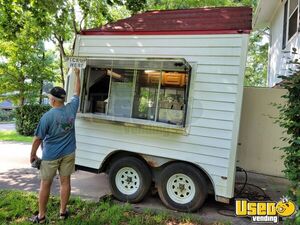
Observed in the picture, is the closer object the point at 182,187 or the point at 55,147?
the point at 55,147

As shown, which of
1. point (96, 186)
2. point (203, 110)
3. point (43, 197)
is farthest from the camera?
point (96, 186)

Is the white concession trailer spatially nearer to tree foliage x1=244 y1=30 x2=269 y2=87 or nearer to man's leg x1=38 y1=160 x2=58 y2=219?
man's leg x1=38 y1=160 x2=58 y2=219

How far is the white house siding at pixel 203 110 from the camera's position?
15.7 ft

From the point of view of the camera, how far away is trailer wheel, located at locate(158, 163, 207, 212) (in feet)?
16.3

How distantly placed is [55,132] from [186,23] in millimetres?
2769

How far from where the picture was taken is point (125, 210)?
15.9 ft

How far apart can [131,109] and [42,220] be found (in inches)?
87.8

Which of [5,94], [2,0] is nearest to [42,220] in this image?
[2,0]

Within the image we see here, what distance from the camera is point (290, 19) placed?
8664 mm

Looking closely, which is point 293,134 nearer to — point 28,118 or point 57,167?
point 57,167
